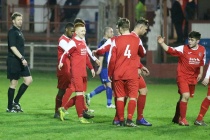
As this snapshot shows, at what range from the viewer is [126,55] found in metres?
15.8

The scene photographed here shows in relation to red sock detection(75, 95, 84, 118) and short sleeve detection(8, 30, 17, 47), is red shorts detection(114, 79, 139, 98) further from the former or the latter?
short sleeve detection(8, 30, 17, 47)

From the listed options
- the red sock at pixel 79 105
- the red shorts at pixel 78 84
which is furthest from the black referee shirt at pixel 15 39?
the red sock at pixel 79 105

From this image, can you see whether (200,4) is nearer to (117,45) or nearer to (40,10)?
(40,10)

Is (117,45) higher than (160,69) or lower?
higher

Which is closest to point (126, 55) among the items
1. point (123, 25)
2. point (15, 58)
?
point (123, 25)

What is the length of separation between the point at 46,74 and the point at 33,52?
1.96 meters

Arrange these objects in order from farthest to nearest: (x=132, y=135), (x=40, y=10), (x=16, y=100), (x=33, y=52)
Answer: (x=40, y=10) < (x=33, y=52) < (x=16, y=100) < (x=132, y=135)

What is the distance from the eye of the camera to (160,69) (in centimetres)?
2959

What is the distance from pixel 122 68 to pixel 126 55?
0.78ft

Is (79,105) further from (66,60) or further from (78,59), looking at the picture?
(66,60)

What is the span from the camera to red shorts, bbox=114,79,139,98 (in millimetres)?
15734

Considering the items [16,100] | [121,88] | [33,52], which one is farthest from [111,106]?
[33,52]

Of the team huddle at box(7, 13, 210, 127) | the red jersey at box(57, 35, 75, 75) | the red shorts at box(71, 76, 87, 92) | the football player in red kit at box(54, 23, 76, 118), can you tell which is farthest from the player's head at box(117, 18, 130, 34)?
the football player in red kit at box(54, 23, 76, 118)

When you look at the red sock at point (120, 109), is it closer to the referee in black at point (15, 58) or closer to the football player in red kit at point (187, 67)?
the football player in red kit at point (187, 67)
